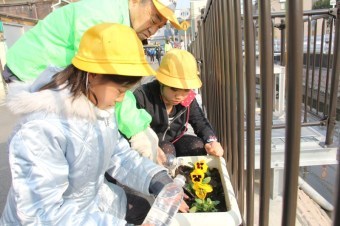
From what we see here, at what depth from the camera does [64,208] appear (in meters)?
1.28

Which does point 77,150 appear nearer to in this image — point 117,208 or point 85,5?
point 117,208

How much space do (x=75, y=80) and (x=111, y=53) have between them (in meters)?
0.21

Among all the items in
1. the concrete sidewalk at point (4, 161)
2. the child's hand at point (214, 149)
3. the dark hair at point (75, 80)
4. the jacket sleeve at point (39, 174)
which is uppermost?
the dark hair at point (75, 80)

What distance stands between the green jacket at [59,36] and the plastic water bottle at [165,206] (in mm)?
800

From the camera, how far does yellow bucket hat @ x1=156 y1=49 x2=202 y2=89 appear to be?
2100 millimetres

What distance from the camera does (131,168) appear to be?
68.6 inches

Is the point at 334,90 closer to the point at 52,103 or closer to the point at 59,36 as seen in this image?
the point at 59,36

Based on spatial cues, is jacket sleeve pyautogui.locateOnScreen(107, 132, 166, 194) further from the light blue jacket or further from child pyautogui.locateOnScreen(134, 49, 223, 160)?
child pyautogui.locateOnScreen(134, 49, 223, 160)

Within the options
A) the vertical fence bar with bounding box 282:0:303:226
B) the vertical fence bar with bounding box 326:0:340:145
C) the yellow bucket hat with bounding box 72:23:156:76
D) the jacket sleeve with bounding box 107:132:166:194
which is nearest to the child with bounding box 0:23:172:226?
the yellow bucket hat with bounding box 72:23:156:76

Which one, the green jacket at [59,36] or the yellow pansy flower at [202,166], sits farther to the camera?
the yellow pansy flower at [202,166]

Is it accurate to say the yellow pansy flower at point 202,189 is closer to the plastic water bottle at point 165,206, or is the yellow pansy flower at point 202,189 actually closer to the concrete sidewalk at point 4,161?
the plastic water bottle at point 165,206

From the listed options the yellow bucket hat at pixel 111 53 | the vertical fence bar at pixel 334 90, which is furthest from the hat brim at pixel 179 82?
the vertical fence bar at pixel 334 90

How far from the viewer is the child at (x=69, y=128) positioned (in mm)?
1175

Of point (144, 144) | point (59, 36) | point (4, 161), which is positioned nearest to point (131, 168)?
point (144, 144)
